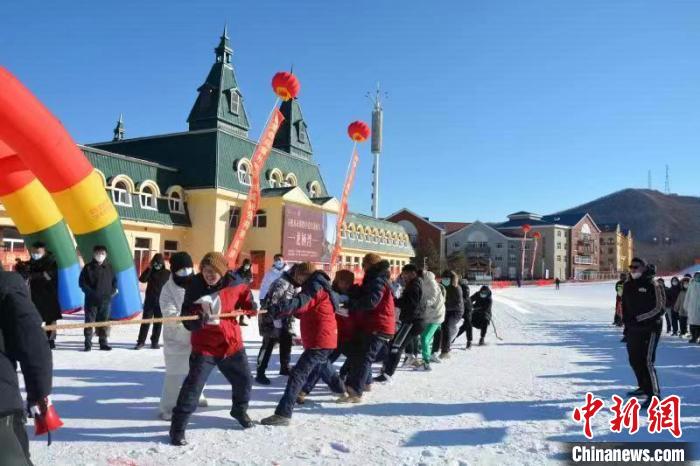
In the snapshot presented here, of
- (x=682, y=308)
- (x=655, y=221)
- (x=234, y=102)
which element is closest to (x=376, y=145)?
(x=234, y=102)

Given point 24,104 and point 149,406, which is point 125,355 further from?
point 24,104

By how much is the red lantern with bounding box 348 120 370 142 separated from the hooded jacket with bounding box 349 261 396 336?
55.5ft

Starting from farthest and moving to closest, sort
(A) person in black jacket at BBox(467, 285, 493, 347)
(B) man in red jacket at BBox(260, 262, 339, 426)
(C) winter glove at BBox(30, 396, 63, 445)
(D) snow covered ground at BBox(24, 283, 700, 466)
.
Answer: (A) person in black jacket at BBox(467, 285, 493, 347), (B) man in red jacket at BBox(260, 262, 339, 426), (D) snow covered ground at BBox(24, 283, 700, 466), (C) winter glove at BBox(30, 396, 63, 445)

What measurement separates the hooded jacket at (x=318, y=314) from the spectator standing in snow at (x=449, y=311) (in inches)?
175

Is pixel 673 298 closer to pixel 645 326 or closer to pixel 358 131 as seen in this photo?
pixel 645 326

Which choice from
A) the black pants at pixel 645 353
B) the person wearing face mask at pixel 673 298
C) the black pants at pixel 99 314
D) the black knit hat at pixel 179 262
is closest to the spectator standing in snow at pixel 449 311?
the black pants at pixel 645 353

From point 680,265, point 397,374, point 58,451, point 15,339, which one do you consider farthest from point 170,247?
point 680,265

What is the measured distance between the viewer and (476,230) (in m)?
82.0

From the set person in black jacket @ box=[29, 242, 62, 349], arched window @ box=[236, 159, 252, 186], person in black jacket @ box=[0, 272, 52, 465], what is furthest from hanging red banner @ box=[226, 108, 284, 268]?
person in black jacket @ box=[0, 272, 52, 465]

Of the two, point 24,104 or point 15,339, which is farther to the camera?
point 24,104

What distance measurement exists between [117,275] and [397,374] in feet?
19.9

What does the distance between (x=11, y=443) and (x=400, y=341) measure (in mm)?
5659

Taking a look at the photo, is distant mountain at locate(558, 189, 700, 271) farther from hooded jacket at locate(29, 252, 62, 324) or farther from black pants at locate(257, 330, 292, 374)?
hooded jacket at locate(29, 252, 62, 324)

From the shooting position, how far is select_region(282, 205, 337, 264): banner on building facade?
30.2m
